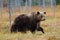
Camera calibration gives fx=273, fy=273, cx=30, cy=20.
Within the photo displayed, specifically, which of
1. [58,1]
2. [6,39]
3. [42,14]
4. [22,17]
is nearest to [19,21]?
[22,17]

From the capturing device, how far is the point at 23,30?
1073 cm

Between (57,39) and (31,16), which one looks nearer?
(57,39)

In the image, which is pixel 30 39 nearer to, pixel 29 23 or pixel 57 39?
pixel 57 39

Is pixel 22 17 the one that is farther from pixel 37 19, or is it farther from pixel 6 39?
pixel 6 39

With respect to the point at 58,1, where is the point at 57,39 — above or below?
above

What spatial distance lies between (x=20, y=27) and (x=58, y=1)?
43383mm

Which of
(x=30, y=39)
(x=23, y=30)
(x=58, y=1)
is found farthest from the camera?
(x=58, y=1)

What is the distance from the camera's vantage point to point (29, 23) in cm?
1079

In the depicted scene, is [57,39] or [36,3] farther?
[36,3]

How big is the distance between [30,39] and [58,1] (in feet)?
152

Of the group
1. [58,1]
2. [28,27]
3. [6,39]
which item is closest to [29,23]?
[28,27]

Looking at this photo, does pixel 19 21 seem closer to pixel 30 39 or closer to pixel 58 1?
pixel 30 39

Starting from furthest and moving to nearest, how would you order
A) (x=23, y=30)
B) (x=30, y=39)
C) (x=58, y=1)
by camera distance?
(x=58, y=1)
(x=23, y=30)
(x=30, y=39)

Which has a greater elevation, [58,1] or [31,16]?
[31,16]
